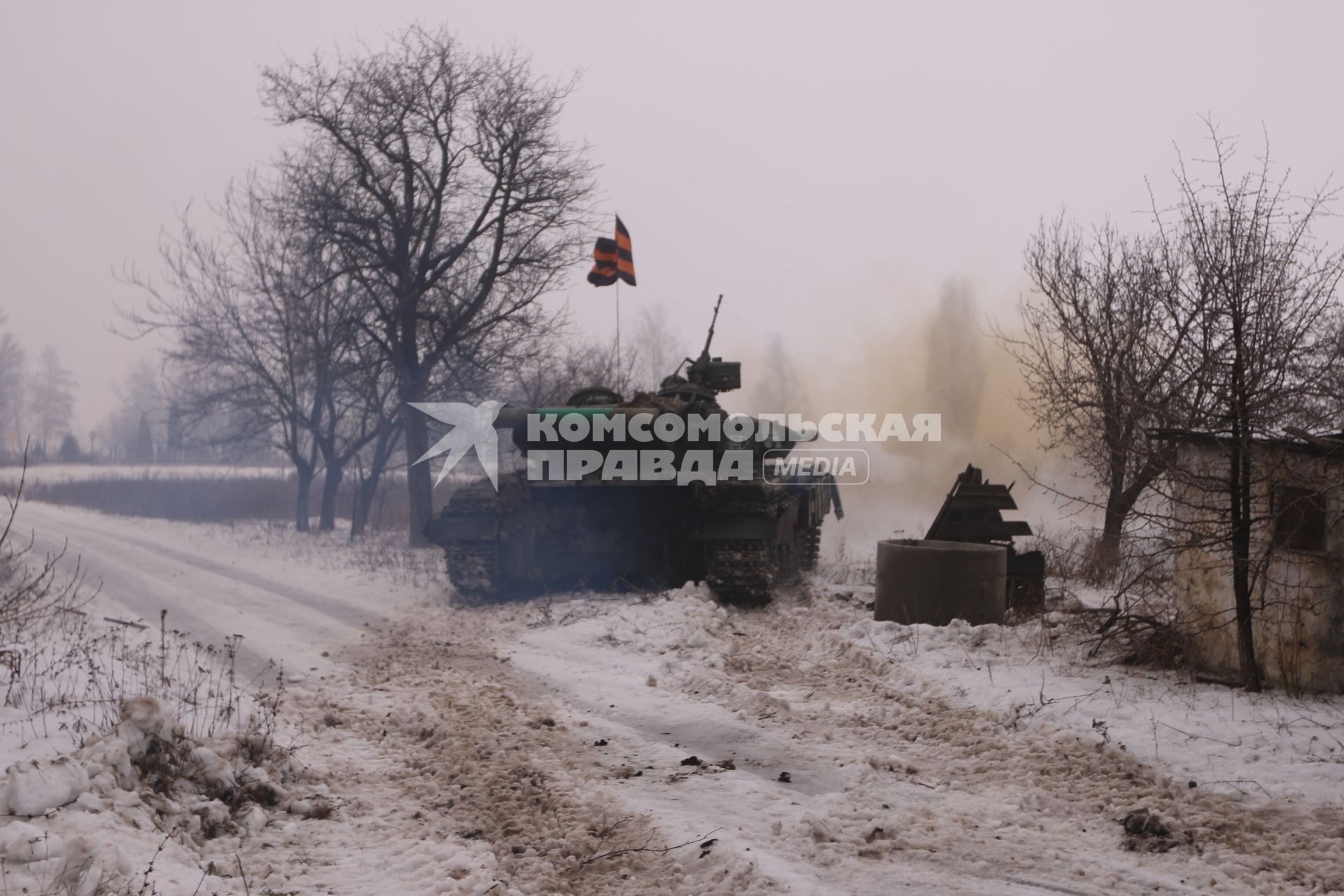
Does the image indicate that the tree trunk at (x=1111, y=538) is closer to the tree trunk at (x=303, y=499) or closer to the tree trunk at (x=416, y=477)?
the tree trunk at (x=416, y=477)

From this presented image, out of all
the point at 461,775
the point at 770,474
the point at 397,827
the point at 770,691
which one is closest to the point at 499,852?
the point at 397,827

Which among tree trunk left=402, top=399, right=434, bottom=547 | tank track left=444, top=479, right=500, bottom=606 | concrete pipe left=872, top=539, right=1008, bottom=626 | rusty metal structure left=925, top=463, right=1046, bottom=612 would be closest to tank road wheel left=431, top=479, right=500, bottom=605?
tank track left=444, top=479, right=500, bottom=606

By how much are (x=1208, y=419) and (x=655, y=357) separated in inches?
1891

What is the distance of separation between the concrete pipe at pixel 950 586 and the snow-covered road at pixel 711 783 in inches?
30.7

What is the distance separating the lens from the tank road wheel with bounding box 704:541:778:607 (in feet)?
40.3

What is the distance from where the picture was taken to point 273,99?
21.0 metres

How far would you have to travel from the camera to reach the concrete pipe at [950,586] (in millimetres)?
10234

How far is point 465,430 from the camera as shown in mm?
24078

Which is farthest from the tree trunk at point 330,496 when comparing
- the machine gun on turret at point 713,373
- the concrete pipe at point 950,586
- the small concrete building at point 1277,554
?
the small concrete building at point 1277,554

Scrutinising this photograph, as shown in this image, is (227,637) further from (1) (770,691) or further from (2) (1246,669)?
(2) (1246,669)

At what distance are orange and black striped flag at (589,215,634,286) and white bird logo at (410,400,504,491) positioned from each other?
10.9 feet

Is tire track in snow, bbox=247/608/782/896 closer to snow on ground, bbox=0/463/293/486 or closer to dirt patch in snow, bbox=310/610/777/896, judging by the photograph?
dirt patch in snow, bbox=310/610/777/896

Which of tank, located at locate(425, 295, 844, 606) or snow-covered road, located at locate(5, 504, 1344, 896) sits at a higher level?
tank, located at locate(425, 295, 844, 606)

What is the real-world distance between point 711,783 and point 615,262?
644 inches
